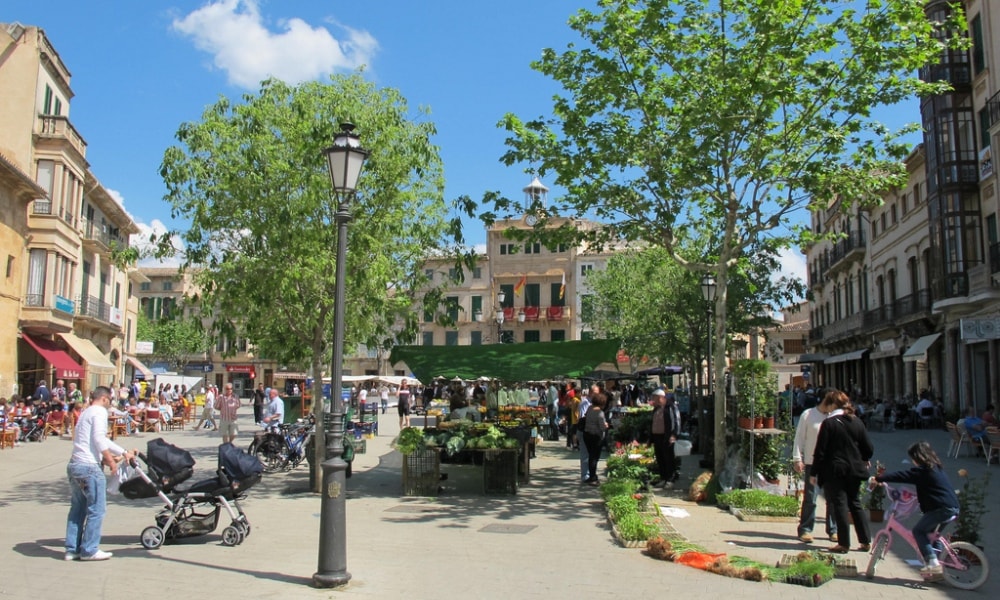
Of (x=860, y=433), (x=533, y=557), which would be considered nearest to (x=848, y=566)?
(x=860, y=433)

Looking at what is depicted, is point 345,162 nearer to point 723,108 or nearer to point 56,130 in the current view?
point 723,108

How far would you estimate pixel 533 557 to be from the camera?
8.11 meters

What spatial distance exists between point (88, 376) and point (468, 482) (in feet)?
79.1

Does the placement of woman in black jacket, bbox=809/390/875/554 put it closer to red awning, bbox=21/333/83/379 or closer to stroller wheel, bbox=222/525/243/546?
stroller wheel, bbox=222/525/243/546

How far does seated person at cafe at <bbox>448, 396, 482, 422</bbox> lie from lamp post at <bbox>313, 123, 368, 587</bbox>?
8.14 metres

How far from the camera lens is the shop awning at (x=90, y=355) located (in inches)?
1232

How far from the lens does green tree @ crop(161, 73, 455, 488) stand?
40.8 feet

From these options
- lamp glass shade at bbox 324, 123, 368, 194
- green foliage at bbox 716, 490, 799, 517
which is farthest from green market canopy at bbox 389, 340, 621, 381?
lamp glass shade at bbox 324, 123, 368, 194

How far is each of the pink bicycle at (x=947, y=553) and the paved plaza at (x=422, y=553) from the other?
13cm

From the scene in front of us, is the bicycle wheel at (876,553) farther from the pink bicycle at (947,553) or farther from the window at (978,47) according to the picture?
the window at (978,47)

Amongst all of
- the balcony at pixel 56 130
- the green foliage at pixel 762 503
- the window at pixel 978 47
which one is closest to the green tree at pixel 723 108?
the green foliage at pixel 762 503

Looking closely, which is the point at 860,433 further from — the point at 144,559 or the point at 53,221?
the point at 53,221

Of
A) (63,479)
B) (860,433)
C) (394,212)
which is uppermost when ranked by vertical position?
(394,212)

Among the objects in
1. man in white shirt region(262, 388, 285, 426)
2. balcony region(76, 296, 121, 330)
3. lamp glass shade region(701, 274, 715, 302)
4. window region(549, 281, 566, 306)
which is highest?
window region(549, 281, 566, 306)
